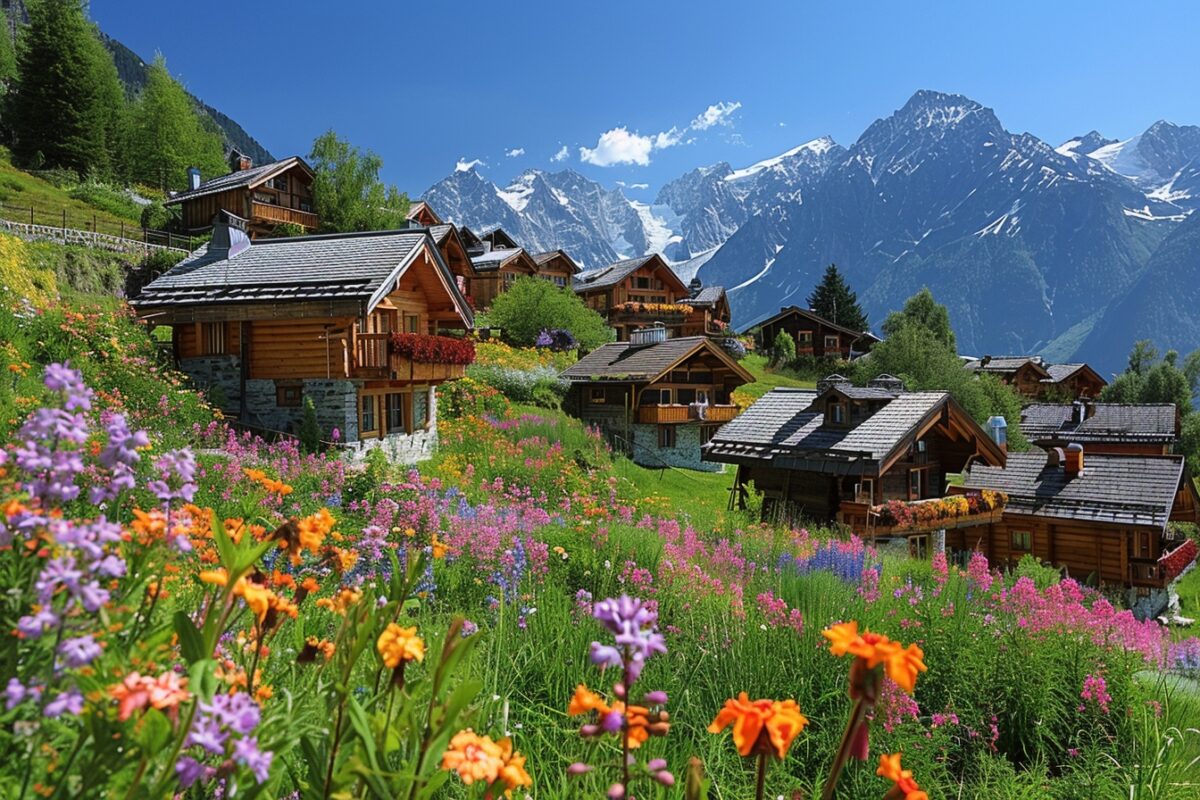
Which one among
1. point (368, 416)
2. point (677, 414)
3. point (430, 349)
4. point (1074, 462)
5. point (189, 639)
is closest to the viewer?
point (189, 639)

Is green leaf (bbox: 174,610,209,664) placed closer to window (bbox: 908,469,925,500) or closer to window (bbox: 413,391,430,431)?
window (bbox: 413,391,430,431)

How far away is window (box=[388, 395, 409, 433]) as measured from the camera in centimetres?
2070

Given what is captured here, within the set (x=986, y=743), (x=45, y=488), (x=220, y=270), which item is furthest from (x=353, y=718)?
(x=220, y=270)

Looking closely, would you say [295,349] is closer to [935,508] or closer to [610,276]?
[935,508]

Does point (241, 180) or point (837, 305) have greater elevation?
point (241, 180)

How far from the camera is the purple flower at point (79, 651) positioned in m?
1.13

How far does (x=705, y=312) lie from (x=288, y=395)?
47.4m

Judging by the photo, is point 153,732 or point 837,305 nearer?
point 153,732

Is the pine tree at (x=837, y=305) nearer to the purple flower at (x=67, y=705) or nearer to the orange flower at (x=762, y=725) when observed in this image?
the orange flower at (x=762, y=725)

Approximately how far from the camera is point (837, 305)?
74.4 meters

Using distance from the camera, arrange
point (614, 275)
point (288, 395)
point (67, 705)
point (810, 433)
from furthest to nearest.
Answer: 1. point (614, 275)
2. point (810, 433)
3. point (288, 395)
4. point (67, 705)

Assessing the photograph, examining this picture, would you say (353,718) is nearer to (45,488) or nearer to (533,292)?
(45,488)

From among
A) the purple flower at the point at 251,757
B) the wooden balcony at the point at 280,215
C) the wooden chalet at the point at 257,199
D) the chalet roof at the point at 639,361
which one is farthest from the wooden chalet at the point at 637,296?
the purple flower at the point at 251,757

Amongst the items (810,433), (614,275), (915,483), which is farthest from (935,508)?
(614,275)
